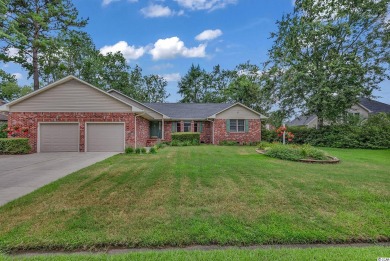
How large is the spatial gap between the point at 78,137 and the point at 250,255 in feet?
45.5

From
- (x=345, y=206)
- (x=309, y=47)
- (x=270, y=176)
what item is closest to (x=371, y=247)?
(x=345, y=206)

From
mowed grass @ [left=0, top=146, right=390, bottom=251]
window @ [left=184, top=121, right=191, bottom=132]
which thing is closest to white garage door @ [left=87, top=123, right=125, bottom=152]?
mowed grass @ [left=0, top=146, right=390, bottom=251]

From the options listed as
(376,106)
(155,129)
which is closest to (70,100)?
(155,129)

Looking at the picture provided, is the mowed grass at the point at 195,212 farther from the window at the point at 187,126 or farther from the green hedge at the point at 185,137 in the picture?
the window at the point at 187,126

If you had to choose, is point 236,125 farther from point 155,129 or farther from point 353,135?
point 353,135

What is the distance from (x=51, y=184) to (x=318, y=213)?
628 centimetres

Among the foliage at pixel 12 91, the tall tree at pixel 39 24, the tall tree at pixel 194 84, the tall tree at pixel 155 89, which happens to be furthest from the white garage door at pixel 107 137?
the foliage at pixel 12 91

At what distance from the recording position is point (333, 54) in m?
18.9

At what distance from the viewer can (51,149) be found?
13.7 meters

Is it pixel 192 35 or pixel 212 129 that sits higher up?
pixel 192 35

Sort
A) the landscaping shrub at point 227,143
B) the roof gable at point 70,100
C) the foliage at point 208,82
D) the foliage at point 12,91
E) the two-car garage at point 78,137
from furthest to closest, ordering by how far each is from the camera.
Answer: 1. the foliage at point 208,82
2. the foliage at point 12,91
3. the landscaping shrub at point 227,143
4. the two-car garage at point 78,137
5. the roof gable at point 70,100

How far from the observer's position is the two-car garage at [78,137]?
13719 millimetres

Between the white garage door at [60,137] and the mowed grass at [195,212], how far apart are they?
8.48 meters

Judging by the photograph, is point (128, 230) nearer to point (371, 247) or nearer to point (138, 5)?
point (371, 247)
